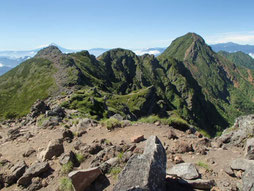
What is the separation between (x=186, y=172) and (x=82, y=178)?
13.8 feet

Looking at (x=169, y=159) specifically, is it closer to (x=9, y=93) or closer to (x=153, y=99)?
(x=153, y=99)

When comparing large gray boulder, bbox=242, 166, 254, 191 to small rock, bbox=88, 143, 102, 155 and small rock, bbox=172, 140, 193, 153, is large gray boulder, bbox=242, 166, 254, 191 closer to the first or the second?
small rock, bbox=172, 140, 193, 153

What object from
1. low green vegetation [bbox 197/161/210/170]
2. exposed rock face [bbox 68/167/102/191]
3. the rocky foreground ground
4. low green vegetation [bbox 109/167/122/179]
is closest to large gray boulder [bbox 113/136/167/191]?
the rocky foreground ground

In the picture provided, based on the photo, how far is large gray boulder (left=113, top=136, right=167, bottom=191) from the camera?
466 centimetres

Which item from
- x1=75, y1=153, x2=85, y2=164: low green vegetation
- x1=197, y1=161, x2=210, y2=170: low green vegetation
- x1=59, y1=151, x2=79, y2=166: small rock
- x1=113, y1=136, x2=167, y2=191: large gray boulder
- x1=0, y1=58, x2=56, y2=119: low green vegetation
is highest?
x1=113, y1=136, x2=167, y2=191: large gray boulder

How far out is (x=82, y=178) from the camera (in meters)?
6.24

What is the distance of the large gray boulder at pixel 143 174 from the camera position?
15.3 feet

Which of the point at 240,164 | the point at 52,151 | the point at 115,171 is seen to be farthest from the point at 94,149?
the point at 240,164

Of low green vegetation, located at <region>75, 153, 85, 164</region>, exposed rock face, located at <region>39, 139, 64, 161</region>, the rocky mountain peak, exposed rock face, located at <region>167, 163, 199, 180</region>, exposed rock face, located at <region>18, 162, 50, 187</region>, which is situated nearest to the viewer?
exposed rock face, located at <region>167, 163, 199, 180</region>

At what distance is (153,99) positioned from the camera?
110m

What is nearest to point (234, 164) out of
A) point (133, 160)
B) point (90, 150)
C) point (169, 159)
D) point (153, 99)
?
point (169, 159)

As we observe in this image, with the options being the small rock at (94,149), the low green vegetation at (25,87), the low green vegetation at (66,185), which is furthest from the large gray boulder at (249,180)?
the low green vegetation at (25,87)

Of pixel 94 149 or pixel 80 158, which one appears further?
pixel 94 149

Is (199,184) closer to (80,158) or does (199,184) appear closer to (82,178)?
(82,178)
